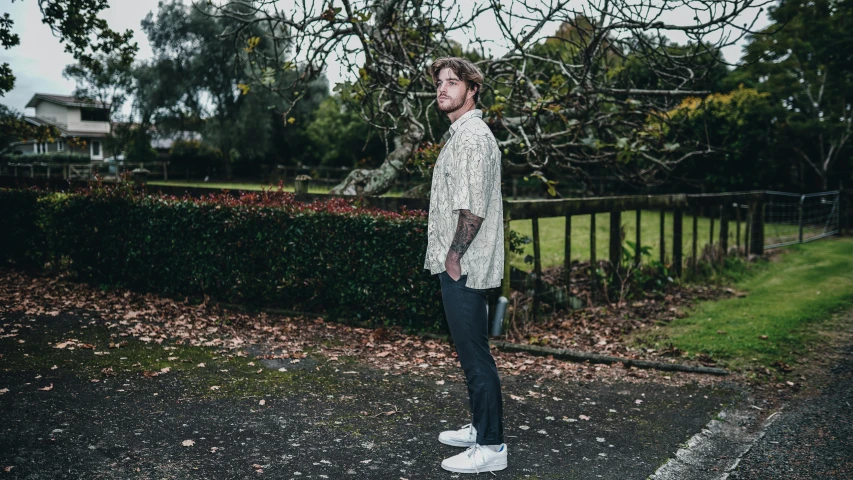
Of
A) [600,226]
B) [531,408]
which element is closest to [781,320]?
[531,408]

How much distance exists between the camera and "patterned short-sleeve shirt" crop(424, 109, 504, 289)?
3467 millimetres

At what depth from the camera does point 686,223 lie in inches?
746

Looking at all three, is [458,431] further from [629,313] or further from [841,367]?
[629,313]

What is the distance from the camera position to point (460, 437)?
4.10 metres

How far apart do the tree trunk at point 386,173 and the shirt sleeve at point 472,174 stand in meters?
6.12

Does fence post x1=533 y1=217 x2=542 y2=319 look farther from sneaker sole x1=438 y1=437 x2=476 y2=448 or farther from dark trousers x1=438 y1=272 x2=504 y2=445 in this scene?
dark trousers x1=438 y1=272 x2=504 y2=445

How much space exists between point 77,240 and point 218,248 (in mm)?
2662

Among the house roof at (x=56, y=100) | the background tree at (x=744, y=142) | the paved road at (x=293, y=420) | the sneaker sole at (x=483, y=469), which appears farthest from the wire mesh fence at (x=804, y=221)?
the house roof at (x=56, y=100)

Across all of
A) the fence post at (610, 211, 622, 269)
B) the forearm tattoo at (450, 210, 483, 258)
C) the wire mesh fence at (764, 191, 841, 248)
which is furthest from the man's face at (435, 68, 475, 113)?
the wire mesh fence at (764, 191, 841, 248)

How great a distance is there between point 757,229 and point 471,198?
11.2 metres

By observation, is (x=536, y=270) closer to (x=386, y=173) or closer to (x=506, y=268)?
(x=506, y=268)

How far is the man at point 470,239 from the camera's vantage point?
3.48 m

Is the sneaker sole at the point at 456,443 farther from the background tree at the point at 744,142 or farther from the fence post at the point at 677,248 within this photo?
the background tree at the point at 744,142

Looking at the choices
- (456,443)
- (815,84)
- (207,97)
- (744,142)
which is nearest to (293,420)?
(456,443)
